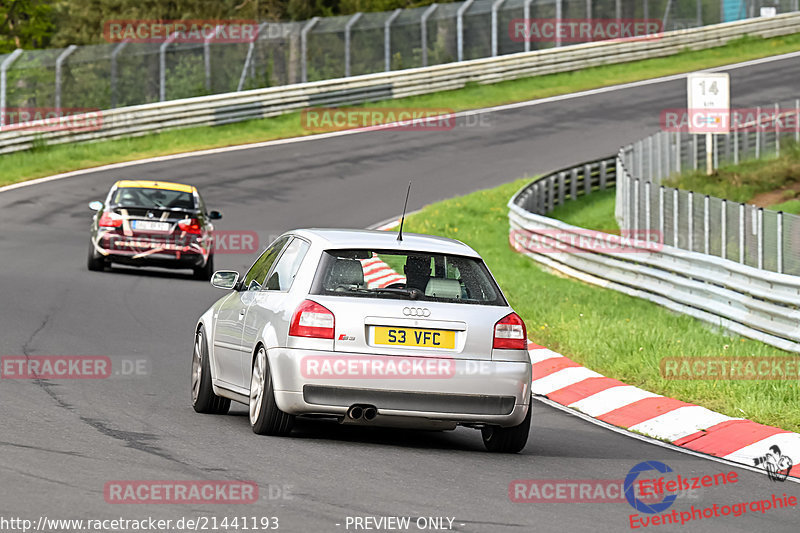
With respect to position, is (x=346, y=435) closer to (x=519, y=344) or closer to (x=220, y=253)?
(x=519, y=344)

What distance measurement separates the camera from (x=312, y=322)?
947 cm

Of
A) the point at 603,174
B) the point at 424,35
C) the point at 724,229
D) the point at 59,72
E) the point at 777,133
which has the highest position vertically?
the point at 724,229

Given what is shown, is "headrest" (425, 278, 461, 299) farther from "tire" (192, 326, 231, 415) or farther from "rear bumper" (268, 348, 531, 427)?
"tire" (192, 326, 231, 415)

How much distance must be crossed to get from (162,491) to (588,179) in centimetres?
2795

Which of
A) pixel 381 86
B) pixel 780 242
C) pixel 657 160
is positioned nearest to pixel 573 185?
pixel 657 160

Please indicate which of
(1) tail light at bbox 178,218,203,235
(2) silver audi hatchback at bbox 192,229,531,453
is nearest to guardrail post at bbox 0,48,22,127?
(1) tail light at bbox 178,218,203,235

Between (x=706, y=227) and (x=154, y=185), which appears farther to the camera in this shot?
(x=154, y=185)

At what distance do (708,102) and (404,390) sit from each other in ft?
76.5

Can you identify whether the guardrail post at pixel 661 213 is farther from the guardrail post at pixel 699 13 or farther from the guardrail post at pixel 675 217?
the guardrail post at pixel 699 13

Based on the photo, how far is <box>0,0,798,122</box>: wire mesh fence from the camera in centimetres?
3875

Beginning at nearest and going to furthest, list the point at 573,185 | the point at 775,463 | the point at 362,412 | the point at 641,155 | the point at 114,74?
1. the point at 362,412
2. the point at 775,463
3. the point at 641,155
4. the point at 573,185
5. the point at 114,74

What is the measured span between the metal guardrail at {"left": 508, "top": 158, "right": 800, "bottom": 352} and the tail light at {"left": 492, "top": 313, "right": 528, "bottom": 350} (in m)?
6.09

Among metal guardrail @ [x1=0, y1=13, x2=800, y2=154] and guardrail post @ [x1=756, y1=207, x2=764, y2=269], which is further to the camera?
metal guardrail @ [x1=0, y1=13, x2=800, y2=154]

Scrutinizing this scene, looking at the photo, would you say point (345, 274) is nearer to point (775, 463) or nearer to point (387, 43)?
point (775, 463)
